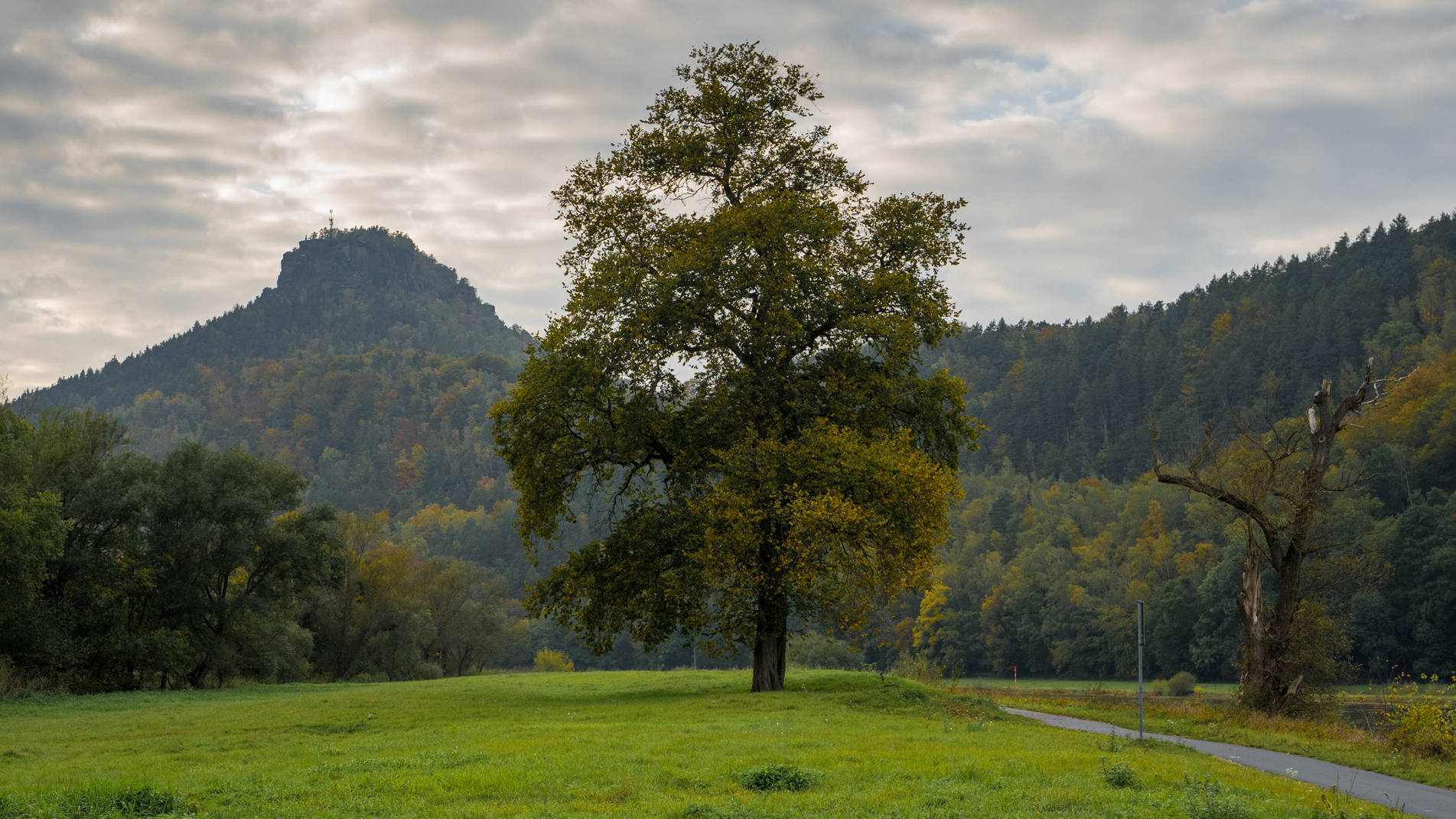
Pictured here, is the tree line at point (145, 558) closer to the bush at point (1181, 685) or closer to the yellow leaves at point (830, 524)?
the yellow leaves at point (830, 524)

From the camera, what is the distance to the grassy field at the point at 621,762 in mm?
10641

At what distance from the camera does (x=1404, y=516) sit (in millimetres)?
74312

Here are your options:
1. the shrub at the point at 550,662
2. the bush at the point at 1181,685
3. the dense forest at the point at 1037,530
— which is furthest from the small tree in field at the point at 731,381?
the shrub at the point at 550,662

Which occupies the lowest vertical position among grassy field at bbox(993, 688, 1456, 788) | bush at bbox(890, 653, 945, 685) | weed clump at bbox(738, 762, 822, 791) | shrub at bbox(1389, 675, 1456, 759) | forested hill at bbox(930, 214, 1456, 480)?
bush at bbox(890, 653, 945, 685)

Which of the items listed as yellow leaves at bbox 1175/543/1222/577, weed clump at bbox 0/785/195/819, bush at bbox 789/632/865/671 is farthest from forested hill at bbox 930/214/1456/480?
weed clump at bbox 0/785/195/819

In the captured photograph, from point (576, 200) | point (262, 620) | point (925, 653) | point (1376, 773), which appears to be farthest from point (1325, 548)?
point (925, 653)

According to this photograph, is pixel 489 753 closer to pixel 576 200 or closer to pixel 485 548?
pixel 576 200

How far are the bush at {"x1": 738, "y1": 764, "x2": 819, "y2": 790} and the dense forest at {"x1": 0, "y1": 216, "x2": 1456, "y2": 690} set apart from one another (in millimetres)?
12275

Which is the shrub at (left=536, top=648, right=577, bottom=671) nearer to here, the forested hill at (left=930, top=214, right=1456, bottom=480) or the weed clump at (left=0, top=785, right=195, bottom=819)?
the forested hill at (left=930, top=214, right=1456, bottom=480)

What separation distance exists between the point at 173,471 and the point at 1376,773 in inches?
1619

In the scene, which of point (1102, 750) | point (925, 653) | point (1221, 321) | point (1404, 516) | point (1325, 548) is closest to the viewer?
point (1102, 750)

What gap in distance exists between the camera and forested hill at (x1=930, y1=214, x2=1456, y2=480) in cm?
12156

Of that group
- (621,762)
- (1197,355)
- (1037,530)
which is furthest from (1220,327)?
(621,762)

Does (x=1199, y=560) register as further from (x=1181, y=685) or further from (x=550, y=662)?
(x=550, y=662)
